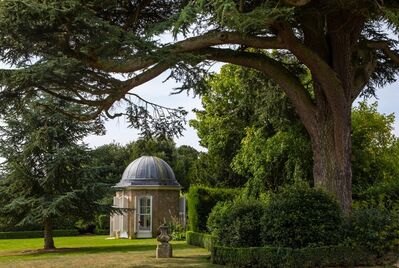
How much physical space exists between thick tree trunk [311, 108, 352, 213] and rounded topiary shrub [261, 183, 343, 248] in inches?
40.2

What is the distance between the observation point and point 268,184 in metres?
21.6

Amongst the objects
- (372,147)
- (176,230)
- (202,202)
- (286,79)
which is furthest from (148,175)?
(286,79)

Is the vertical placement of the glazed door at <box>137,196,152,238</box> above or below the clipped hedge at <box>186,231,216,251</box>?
above

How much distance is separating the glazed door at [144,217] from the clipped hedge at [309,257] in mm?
16084

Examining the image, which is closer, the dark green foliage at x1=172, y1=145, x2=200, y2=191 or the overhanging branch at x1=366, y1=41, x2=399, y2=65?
the overhanging branch at x1=366, y1=41, x2=399, y2=65

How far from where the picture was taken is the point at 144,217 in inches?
1092

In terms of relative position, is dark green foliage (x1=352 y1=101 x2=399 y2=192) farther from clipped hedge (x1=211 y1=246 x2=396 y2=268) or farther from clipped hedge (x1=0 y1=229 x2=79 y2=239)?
clipped hedge (x1=0 y1=229 x2=79 y2=239)

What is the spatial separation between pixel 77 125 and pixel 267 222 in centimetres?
1087

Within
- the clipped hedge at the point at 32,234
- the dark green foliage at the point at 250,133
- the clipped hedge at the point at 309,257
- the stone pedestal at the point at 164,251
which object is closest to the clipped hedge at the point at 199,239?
the stone pedestal at the point at 164,251

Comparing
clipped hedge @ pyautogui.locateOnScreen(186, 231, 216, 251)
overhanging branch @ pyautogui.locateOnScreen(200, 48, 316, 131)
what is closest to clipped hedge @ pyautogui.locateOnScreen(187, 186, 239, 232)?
clipped hedge @ pyautogui.locateOnScreen(186, 231, 216, 251)

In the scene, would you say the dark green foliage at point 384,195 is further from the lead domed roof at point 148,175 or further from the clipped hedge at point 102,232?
the clipped hedge at point 102,232

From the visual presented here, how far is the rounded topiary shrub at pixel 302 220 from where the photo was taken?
11.8 m

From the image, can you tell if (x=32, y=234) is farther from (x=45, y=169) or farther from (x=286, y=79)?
(x=286, y=79)

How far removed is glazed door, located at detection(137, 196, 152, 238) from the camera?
27.6 meters
